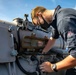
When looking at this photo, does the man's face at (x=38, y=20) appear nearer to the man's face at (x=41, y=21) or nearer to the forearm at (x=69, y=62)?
the man's face at (x=41, y=21)

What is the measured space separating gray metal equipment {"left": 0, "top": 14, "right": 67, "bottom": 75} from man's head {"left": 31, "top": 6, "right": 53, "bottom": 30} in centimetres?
36

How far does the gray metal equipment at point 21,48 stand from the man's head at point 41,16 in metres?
0.36

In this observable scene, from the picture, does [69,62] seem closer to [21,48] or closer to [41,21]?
[41,21]

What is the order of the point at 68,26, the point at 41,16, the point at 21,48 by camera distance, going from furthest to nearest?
the point at 21,48 → the point at 41,16 → the point at 68,26

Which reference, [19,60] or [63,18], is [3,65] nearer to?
[19,60]

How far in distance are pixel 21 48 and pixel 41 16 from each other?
25.9 inches

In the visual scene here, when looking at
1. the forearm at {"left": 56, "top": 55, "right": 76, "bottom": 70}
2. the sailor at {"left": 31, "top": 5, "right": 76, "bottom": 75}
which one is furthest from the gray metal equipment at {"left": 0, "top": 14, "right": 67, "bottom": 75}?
the forearm at {"left": 56, "top": 55, "right": 76, "bottom": 70}

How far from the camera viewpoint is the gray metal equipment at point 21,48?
325cm

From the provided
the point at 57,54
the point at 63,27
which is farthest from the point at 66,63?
the point at 57,54

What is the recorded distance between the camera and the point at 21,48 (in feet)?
12.2

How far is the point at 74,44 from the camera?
9.31 ft

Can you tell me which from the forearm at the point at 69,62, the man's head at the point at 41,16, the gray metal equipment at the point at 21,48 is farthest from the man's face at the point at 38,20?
the forearm at the point at 69,62

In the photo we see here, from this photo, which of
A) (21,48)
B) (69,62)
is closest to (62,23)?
(69,62)

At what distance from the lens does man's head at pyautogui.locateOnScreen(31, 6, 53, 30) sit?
3369mm
